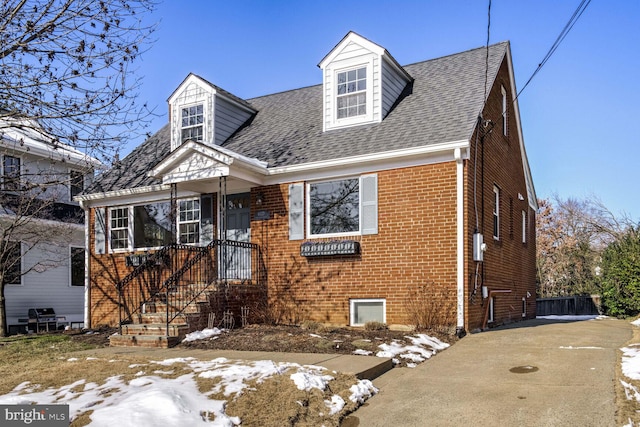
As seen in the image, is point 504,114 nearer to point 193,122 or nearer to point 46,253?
point 193,122

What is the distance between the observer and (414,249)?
10.7 metres

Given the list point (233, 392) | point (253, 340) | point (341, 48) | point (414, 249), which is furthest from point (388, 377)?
point (341, 48)

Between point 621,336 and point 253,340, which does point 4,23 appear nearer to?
point 253,340

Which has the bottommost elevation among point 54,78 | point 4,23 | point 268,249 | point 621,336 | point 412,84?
point 621,336

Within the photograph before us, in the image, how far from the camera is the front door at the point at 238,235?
12539 mm

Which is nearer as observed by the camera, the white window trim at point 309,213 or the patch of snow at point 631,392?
the patch of snow at point 631,392

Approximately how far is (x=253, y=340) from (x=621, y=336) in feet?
21.9

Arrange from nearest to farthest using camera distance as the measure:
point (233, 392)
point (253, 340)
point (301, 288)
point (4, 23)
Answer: point (233, 392)
point (4, 23)
point (253, 340)
point (301, 288)

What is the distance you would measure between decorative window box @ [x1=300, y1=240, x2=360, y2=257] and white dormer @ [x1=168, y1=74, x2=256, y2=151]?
4.68 meters

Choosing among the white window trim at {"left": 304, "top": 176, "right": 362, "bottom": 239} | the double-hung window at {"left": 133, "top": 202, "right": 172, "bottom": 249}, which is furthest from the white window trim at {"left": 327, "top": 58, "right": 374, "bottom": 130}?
the double-hung window at {"left": 133, "top": 202, "right": 172, "bottom": 249}

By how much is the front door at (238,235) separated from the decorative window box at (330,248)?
5.17ft

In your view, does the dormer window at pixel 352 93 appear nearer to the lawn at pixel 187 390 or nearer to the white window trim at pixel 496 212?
the white window trim at pixel 496 212

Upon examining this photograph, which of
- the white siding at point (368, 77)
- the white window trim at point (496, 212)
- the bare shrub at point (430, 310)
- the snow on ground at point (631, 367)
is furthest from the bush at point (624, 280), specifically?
the white siding at point (368, 77)

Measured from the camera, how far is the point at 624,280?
14820 mm
